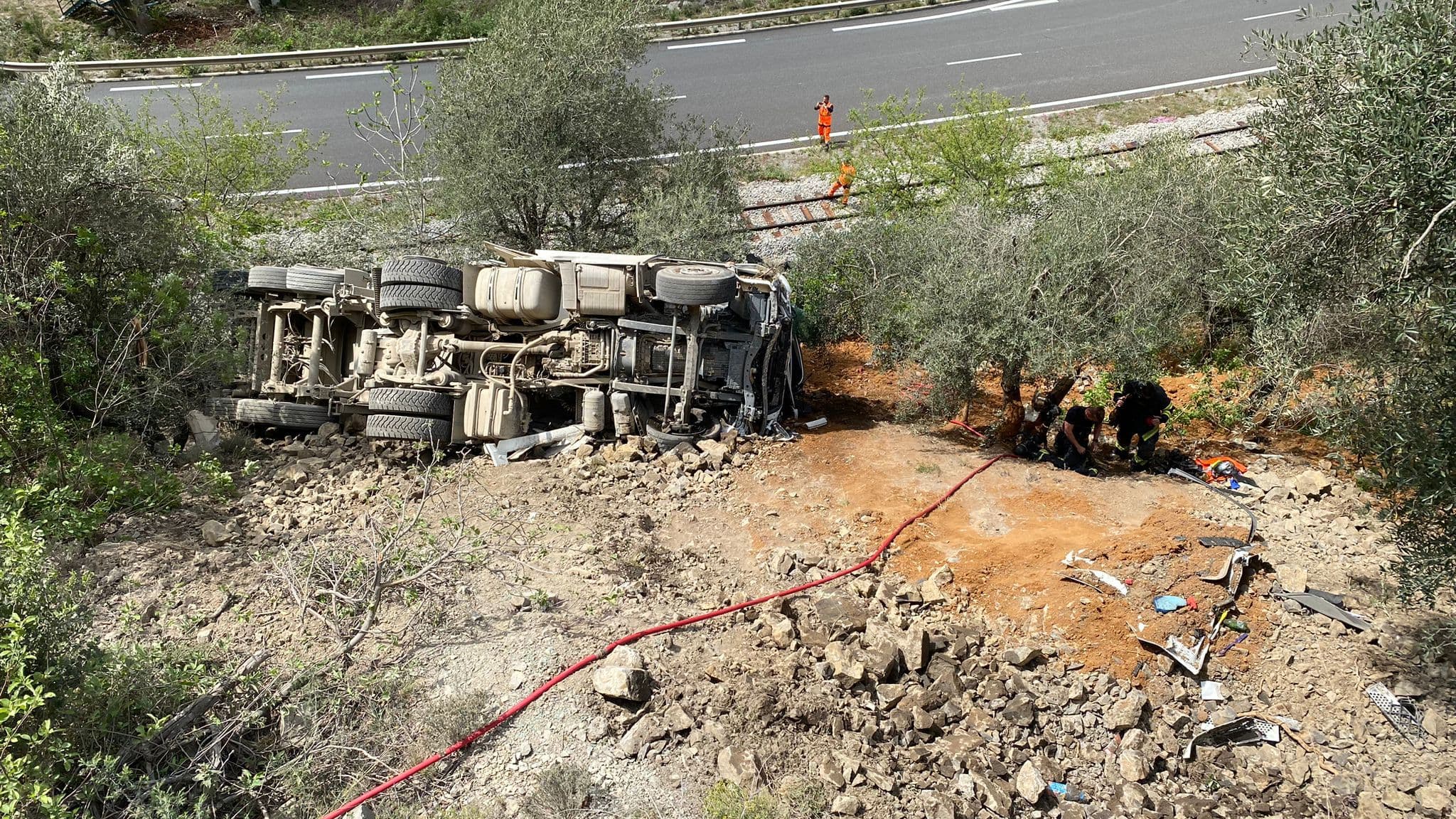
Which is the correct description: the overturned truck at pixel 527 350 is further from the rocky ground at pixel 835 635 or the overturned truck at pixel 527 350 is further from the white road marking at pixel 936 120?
the white road marking at pixel 936 120

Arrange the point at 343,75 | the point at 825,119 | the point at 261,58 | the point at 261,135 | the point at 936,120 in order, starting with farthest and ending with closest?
1. the point at 343,75
2. the point at 261,58
3. the point at 936,120
4. the point at 825,119
5. the point at 261,135

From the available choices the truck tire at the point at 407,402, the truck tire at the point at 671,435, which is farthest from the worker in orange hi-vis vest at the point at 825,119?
the truck tire at the point at 407,402

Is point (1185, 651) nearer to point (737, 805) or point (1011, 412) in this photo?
point (737, 805)

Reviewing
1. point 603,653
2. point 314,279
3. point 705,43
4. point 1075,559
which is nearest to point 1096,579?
point 1075,559

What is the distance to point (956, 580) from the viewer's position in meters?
7.54

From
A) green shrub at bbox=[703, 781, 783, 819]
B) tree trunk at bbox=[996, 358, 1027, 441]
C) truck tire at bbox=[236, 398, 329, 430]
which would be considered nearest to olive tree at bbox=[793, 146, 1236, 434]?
tree trunk at bbox=[996, 358, 1027, 441]

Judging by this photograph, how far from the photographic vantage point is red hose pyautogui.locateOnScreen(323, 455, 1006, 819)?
545 cm

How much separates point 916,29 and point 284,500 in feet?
57.5

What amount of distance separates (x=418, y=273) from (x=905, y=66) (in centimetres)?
1332

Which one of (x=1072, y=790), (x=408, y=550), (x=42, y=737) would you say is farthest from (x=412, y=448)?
(x=1072, y=790)

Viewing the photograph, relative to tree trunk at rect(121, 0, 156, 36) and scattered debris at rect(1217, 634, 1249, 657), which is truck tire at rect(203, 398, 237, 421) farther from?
tree trunk at rect(121, 0, 156, 36)

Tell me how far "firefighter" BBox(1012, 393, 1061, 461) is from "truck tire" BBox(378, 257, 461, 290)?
20.1ft

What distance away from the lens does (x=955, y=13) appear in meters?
21.4

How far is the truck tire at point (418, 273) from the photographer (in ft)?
30.9
